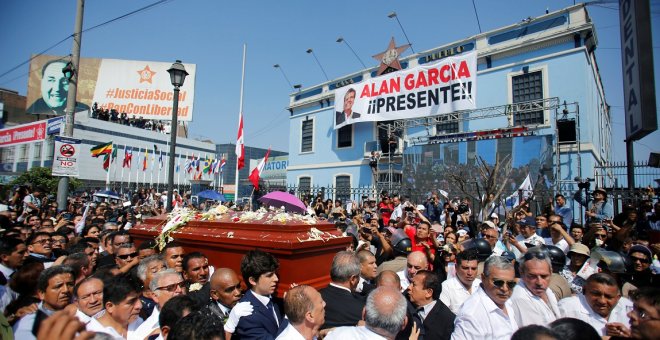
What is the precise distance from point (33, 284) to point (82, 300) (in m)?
0.66

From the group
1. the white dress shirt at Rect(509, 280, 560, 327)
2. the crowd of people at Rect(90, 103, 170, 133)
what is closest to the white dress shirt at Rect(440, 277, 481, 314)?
the white dress shirt at Rect(509, 280, 560, 327)

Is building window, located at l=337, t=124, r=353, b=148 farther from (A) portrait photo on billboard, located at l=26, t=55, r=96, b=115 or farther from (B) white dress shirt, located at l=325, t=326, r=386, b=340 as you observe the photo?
(A) portrait photo on billboard, located at l=26, t=55, r=96, b=115

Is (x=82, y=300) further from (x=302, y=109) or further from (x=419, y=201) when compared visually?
(x=302, y=109)

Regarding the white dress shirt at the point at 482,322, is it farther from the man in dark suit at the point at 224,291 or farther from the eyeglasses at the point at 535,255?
the man in dark suit at the point at 224,291

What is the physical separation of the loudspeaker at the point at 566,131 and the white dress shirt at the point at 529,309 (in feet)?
34.8

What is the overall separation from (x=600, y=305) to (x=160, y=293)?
3.17 metres

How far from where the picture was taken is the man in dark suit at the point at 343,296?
274 cm

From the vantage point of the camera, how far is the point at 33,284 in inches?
112

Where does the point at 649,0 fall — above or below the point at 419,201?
above

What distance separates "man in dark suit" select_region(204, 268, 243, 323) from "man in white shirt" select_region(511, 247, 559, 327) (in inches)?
81.5

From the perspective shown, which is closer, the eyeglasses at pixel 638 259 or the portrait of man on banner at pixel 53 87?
the eyeglasses at pixel 638 259

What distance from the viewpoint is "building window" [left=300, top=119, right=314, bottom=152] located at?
20052 mm

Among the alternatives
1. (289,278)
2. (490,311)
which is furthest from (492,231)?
(289,278)

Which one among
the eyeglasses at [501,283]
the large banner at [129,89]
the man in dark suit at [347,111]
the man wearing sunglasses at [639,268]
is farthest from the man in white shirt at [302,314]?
the large banner at [129,89]
